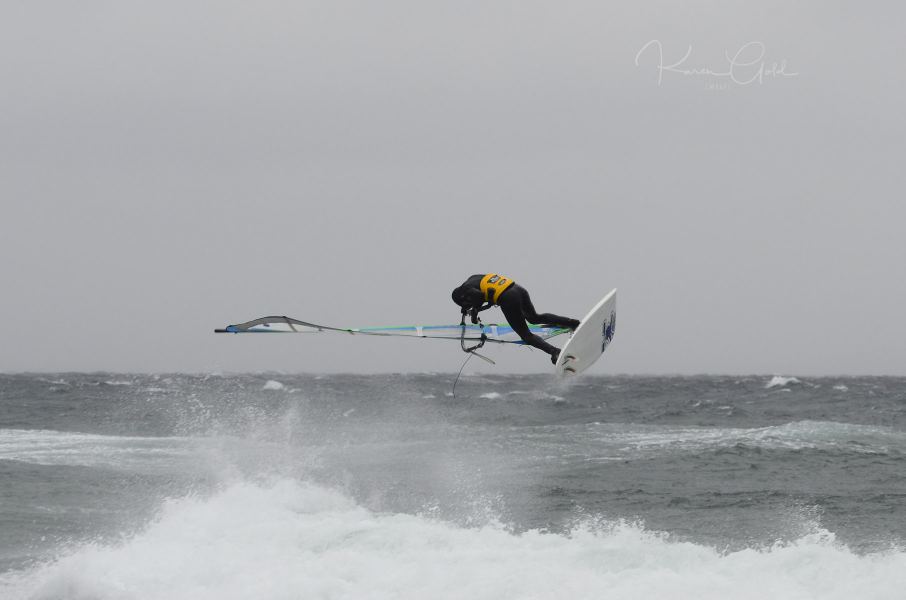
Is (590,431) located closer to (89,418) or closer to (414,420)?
(414,420)

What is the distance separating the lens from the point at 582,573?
11898 mm

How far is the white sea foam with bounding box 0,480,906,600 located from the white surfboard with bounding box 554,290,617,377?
2.72 meters

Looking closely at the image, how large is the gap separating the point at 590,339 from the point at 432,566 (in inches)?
145

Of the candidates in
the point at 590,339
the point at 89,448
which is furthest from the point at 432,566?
the point at 89,448

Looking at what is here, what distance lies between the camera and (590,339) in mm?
10766

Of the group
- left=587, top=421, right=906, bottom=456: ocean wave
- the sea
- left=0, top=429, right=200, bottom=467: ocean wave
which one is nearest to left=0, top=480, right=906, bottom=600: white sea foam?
the sea

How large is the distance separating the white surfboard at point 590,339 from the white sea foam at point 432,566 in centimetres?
272

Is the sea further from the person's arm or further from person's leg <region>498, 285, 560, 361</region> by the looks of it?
the person's arm

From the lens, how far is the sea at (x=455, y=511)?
11.7 m

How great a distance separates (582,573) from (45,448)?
1688 cm

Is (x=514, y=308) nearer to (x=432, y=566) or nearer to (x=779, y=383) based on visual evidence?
(x=432, y=566)

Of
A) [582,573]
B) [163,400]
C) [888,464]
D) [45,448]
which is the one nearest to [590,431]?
[888,464]

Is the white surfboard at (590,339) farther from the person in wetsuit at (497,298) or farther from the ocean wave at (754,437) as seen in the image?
the ocean wave at (754,437)

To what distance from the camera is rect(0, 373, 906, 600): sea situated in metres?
11.7
